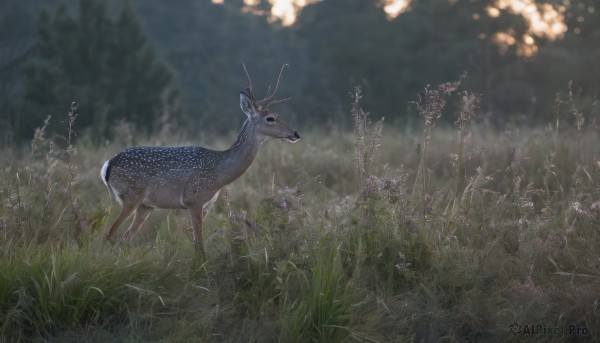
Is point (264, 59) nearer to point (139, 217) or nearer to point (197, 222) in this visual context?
point (139, 217)

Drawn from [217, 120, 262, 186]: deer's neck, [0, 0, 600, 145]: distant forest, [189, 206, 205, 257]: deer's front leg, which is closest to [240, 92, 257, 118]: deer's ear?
[217, 120, 262, 186]: deer's neck

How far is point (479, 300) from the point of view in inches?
263

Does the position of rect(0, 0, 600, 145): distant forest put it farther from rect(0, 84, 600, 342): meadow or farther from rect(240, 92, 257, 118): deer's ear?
rect(0, 84, 600, 342): meadow

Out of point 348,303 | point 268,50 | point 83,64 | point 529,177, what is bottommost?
point 268,50

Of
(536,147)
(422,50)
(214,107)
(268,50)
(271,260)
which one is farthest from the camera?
(268,50)

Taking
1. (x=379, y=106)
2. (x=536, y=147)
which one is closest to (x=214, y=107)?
(x=379, y=106)

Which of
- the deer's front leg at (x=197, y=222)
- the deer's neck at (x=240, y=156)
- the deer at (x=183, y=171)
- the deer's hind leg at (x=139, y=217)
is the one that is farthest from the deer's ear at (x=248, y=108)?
the deer's hind leg at (x=139, y=217)

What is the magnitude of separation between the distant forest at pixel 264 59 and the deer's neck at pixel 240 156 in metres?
10.5

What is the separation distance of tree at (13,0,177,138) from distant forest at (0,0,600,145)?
36mm

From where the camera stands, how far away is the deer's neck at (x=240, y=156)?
845 cm

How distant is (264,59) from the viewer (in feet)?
122

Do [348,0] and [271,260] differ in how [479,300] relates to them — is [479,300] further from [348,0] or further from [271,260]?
[348,0]

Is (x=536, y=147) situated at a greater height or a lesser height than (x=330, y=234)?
lesser

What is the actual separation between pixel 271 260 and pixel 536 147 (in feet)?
18.9
